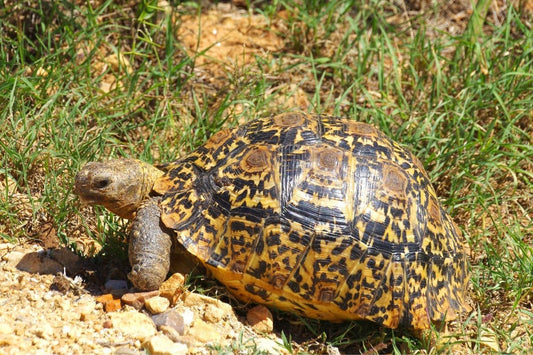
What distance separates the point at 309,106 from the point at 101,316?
9.82 feet

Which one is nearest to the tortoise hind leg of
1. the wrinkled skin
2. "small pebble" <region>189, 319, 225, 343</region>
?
the wrinkled skin

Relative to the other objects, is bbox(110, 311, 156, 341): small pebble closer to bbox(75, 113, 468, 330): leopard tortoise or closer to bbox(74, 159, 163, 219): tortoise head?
bbox(75, 113, 468, 330): leopard tortoise

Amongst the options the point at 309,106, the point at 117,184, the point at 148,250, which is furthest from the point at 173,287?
the point at 309,106

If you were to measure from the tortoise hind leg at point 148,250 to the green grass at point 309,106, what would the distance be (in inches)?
23.9

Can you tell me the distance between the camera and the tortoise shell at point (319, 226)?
4.22 m

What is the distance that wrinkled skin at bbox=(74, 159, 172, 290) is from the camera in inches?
168

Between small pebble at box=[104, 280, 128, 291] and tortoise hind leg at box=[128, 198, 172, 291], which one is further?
small pebble at box=[104, 280, 128, 291]

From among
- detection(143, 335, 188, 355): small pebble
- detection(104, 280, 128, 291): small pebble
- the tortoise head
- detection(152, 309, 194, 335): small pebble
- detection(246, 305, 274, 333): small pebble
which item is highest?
the tortoise head

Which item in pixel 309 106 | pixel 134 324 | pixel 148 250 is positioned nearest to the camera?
pixel 134 324

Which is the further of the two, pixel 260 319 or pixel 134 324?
pixel 260 319

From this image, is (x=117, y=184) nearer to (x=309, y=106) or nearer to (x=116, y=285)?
(x=116, y=285)

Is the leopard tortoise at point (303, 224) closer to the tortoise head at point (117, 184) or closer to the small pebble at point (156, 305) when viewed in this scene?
the tortoise head at point (117, 184)

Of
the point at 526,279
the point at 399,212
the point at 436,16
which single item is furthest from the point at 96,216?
the point at 436,16

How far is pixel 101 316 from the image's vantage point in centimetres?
413
